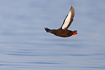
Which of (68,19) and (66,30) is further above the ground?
(68,19)

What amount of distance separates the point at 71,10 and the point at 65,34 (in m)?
0.97

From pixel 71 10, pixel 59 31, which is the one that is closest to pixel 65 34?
pixel 59 31

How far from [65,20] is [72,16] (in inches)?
16.0

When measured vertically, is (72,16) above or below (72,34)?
above

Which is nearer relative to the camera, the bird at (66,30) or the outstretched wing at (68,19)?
the bird at (66,30)

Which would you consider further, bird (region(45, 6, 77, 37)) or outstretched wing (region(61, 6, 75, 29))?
outstretched wing (region(61, 6, 75, 29))

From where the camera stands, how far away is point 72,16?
11.2m

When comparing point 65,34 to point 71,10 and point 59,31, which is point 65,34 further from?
point 71,10

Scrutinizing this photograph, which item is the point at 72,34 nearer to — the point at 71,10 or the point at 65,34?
the point at 65,34

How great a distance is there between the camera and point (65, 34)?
11.0 metres

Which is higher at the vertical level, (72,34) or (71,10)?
(71,10)

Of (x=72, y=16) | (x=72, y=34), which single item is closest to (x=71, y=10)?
(x=72, y=16)

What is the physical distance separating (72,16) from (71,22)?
36 cm

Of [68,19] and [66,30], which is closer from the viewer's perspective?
[66,30]
